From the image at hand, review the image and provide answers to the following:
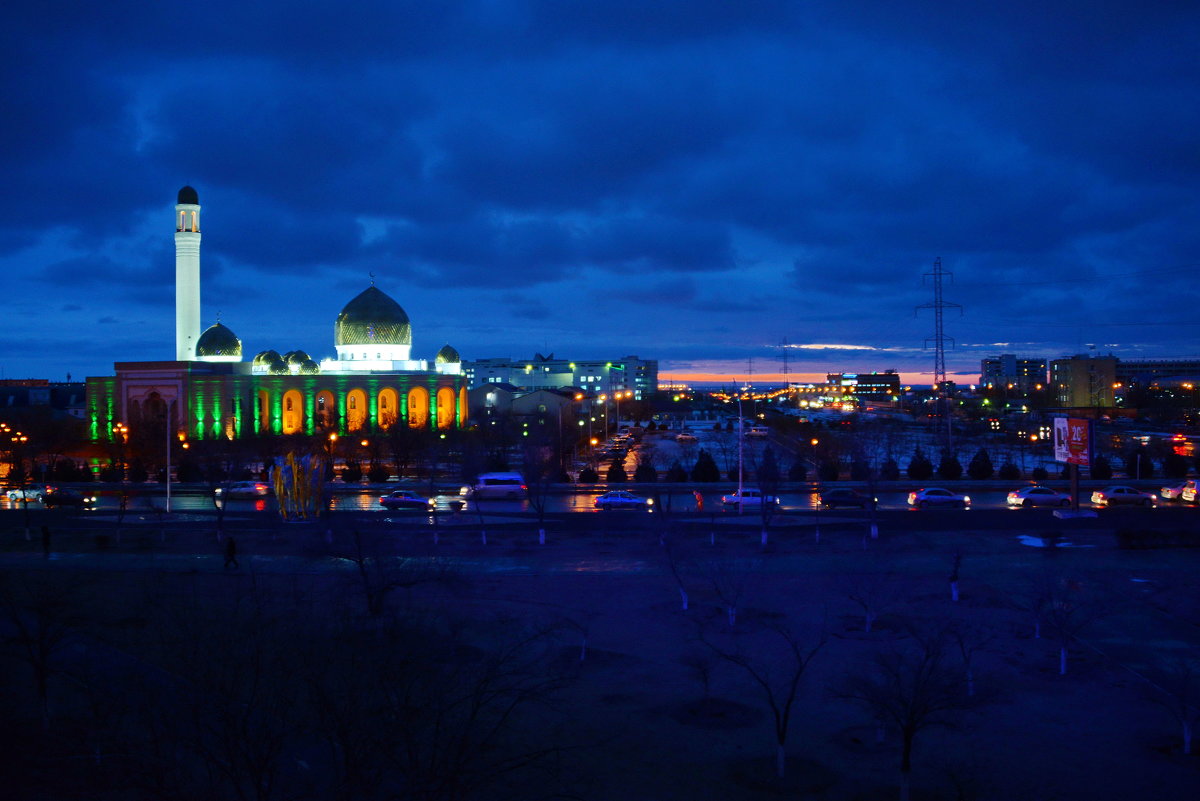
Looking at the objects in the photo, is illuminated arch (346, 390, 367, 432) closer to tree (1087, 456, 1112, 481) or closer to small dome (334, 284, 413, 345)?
small dome (334, 284, 413, 345)

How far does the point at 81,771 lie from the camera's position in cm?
1073

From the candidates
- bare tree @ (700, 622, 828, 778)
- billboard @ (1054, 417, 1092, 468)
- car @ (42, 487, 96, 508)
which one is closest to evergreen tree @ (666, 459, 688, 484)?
billboard @ (1054, 417, 1092, 468)

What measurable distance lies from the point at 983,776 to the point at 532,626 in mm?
7967

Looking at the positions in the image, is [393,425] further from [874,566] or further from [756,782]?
[756,782]

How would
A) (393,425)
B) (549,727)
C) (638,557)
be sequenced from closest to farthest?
1. (549,727)
2. (638,557)
3. (393,425)

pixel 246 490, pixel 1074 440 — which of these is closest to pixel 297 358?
pixel 246 490

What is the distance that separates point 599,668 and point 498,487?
21.3 meters

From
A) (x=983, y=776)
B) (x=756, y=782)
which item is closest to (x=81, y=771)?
(x=756, y=782)

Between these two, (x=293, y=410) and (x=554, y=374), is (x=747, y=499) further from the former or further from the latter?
(x=554, y=374)

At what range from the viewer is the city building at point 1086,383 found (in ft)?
371

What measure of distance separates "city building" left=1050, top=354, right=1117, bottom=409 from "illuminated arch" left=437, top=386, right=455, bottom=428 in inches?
2855

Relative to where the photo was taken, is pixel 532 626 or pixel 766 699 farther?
pixel 532 626

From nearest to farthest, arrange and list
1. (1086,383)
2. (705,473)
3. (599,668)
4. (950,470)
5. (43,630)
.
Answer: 1. (43,630)
2. (599,668)
3. (950,470)
4. (705,473)
5. (1086,383)

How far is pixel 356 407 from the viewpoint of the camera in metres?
62.7
